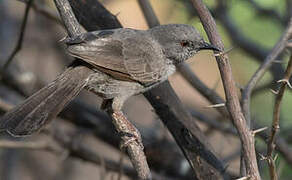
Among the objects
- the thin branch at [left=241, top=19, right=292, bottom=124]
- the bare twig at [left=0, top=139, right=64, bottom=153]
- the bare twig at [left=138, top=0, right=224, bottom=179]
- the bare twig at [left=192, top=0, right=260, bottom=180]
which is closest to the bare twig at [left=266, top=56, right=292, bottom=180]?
the bare twig at [left=192, top=0, right=260, bottom=180]

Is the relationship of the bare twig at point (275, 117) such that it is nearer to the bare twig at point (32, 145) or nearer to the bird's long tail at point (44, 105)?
the bird's long tail at point (44, 105)

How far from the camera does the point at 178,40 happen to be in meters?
4.65

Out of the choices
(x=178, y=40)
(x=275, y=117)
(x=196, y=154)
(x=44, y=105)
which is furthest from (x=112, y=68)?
(x=275, y=117)

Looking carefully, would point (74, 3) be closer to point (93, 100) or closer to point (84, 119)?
point (84, 119)

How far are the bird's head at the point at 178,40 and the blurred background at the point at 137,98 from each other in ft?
2.24

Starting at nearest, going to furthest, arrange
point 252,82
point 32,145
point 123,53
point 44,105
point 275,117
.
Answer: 1. point 275,117
2. point 252,82
3. point 44,105
4. point 123,53
5. point 32,145

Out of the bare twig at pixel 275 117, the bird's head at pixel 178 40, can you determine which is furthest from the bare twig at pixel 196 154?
the bare twig at pixel 275 117

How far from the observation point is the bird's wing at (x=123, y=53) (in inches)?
160

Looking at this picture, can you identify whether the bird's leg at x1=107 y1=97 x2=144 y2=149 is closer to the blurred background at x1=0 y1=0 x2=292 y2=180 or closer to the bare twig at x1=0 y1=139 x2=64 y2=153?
the blurred background at x1=0 y1=0 x2=292 y2=180

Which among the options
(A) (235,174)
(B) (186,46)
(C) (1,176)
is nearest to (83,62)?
(B) (186,46)

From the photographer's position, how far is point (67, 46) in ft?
13.3

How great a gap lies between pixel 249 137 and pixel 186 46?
5.21 ft

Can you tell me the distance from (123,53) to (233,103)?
4.37ft

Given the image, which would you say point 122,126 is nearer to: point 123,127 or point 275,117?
point 123,127
